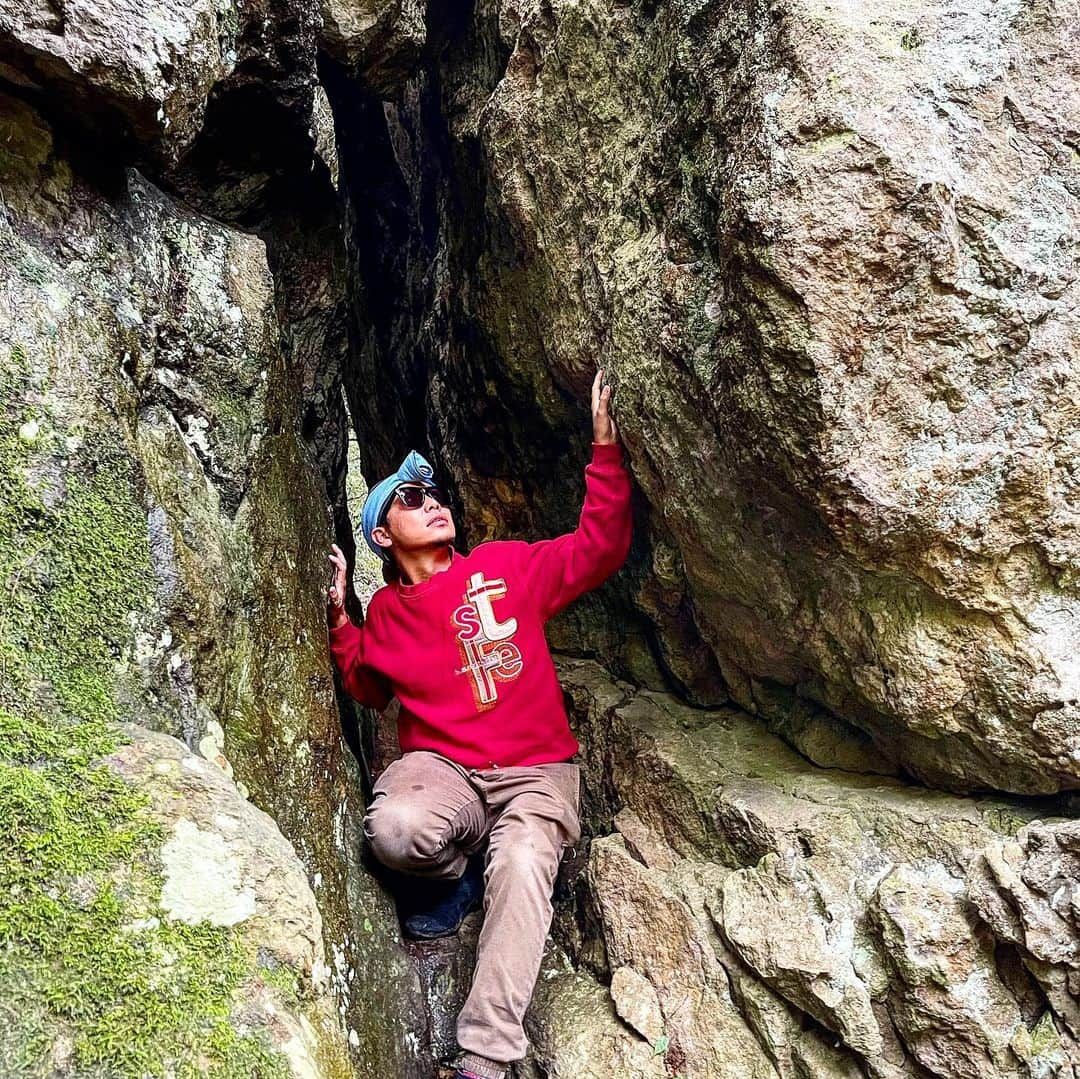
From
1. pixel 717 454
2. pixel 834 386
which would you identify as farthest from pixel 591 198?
pixel 834 386

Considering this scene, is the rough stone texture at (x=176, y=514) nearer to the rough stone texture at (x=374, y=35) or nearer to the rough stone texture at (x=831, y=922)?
the rough stone texture at (x=831, y=922)

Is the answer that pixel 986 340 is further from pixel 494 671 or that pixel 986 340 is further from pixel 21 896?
pixel 21 896

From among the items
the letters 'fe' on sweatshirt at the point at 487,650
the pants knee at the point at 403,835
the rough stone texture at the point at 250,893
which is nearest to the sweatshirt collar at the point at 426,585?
the letters 'fe' on sweatshirt at the point at 487,650

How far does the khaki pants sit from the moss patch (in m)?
1.22

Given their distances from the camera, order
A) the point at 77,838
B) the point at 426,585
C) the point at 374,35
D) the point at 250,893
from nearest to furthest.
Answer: the point at 77,838 < the point at 250,893 < the point at 426,585 < the point at 374,35

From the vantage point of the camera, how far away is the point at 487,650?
4305 mm

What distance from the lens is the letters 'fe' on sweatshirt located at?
419 centimetres

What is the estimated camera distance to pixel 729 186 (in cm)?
293

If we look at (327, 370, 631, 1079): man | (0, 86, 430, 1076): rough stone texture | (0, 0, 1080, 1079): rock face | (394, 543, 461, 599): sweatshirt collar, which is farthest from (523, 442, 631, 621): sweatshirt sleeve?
(0, 86, 430, 1076): rough stone texture

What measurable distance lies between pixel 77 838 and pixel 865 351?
2.69 metres

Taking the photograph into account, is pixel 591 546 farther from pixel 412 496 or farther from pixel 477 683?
pixel 412 496

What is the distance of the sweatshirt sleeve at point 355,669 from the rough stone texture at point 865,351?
182 centimetres

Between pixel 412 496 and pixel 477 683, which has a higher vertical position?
pixel 412 496

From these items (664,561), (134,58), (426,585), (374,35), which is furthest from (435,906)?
(374,35)
